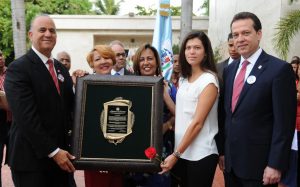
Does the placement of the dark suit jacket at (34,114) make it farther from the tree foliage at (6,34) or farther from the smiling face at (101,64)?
the tree foliage at (6,34)

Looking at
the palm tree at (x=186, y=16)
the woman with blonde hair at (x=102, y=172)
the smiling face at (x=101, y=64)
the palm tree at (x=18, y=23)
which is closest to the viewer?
the woman with blonde hair at (x=102, y=172)

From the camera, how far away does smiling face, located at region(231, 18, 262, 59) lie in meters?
3.15

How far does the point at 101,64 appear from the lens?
373 centimetres

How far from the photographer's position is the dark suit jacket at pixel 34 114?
10.3 ft

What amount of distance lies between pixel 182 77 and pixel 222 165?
86cm

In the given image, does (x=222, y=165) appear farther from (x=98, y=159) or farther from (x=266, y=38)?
(x=266, y=38)

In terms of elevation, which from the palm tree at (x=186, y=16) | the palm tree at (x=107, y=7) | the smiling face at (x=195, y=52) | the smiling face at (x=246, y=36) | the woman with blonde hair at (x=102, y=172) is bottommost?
→ the woman with blonde hair at (x=102, y=172)

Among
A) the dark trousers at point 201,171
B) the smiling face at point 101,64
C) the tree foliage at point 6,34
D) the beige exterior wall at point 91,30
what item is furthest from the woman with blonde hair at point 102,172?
the tree foliage at point 6,34

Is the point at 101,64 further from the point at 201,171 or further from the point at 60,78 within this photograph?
the point at 201,171

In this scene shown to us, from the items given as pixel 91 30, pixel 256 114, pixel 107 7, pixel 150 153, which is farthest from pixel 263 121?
pixel 107 7

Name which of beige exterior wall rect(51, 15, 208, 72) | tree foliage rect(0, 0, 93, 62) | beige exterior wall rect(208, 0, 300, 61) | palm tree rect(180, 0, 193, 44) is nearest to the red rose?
palm tree rect(180, 0, 193, 44)

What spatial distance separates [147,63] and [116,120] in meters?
0.77

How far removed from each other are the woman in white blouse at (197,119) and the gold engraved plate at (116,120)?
419 mm

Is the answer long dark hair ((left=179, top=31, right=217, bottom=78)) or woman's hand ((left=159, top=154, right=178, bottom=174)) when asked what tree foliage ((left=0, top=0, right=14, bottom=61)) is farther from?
woman's hand ((left=159, top=154, right=178, bottom=174))
